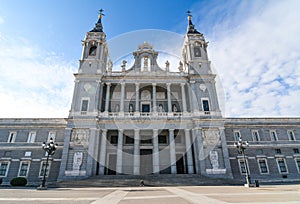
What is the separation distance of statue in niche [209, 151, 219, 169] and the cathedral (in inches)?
4.8

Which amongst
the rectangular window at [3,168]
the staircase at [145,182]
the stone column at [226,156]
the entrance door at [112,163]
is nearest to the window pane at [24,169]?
the rectangular window at [3,168]

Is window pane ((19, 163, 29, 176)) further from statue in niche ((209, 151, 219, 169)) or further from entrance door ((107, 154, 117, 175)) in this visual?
statue in niche ((209, 151, 219, 169))

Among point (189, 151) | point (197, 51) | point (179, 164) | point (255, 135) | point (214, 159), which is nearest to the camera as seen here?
point (214, 159)

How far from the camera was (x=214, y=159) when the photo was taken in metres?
22.7

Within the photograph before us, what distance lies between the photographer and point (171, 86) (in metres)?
29.2

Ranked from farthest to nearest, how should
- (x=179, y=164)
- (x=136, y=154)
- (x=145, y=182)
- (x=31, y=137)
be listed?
1. (x=31, y=137)
2. (x=179, y=164)
3. (x=136, y=154)
4. (x=145, y=182)

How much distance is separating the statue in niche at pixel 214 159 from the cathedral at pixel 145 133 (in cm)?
12

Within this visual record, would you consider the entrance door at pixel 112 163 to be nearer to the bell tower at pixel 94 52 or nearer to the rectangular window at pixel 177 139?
the rectangular window at pixel 177 139

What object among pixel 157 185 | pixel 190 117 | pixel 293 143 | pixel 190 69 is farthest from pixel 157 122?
pixel 293 143

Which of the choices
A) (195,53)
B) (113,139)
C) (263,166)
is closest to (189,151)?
(113,139)

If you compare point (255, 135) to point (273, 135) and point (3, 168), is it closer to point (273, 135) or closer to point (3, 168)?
point (273, 135)

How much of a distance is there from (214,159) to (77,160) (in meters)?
17.3

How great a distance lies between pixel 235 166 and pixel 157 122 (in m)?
12.7

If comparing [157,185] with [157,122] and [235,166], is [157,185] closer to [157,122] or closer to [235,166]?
[157,122]
